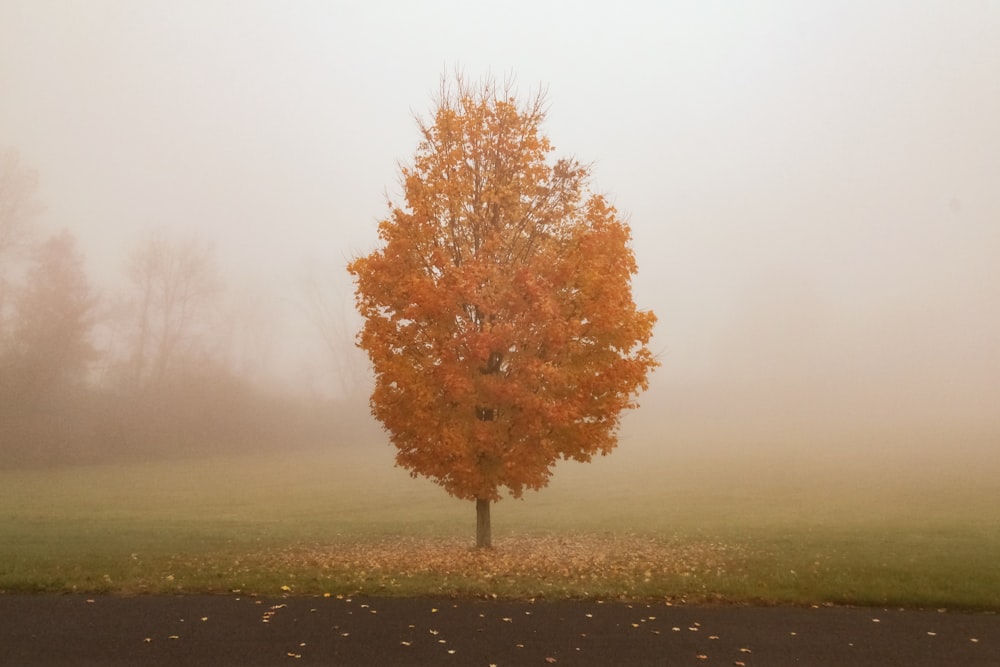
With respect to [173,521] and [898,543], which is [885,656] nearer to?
[898,543]

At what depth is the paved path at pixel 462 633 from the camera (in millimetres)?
9289

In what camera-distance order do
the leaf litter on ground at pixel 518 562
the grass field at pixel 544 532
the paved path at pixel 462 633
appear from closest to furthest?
the paved path at pixel 462 633 < the grass field at pixel 544 532 < the leaf litter on ground at pixel 518 562

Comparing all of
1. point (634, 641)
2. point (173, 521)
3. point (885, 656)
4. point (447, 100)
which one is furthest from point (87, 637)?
point (173, 521)

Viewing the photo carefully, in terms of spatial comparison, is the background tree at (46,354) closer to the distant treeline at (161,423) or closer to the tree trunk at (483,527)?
the distant treeline at (161,423)

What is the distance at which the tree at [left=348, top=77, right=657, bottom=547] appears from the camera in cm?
1623

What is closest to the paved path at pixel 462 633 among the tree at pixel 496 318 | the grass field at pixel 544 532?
the grass field at pixel 544 532

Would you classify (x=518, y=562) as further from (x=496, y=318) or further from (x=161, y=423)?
(x=161, y=423)

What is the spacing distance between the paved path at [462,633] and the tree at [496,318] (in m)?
5.04

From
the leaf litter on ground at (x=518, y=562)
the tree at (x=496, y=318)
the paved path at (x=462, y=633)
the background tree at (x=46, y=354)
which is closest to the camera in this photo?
the paved path at (x=462, y=633)

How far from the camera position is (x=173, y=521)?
2598 cm

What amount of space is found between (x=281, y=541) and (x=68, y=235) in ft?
120

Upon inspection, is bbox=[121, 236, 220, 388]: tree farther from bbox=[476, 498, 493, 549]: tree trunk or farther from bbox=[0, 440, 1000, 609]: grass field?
bbox=[476, 498, 493, 549]: tree trunk

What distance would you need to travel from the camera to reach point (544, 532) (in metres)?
23.7

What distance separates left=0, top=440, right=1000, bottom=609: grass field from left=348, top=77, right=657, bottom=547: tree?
8.45 feet
